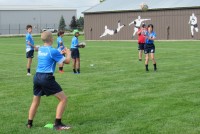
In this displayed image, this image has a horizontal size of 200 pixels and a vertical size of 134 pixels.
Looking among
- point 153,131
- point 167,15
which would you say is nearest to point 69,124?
point 153,131

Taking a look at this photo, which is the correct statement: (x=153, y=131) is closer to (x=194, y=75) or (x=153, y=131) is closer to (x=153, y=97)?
(x=153, y=97)

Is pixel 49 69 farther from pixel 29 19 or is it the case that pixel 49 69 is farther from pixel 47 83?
pixel 29 19

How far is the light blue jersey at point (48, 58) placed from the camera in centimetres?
794

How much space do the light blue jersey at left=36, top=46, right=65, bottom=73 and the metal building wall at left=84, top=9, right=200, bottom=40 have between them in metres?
38.7

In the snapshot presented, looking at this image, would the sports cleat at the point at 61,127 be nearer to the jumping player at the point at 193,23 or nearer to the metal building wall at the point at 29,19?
the jumping player at the point at 193,23

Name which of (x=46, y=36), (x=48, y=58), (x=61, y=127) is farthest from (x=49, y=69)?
(x=61, y=127)

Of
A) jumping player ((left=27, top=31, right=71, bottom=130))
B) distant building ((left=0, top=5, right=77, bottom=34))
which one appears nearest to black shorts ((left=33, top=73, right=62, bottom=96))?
jumping player ((left=27, top=31, right=71, bottom=130))

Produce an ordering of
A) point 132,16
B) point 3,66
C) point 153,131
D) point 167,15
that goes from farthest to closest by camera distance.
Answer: point 132,16, point 167,15, point 3,66, point 153,131

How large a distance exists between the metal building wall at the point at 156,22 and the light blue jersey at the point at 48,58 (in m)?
38.7

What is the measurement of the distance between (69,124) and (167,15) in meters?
39.9

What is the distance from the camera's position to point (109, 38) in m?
53.8

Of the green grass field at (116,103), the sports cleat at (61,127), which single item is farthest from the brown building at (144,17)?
the sports cleat at (61,127)

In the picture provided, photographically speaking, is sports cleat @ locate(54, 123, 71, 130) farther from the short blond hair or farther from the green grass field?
the short blond hair

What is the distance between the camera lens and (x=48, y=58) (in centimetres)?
798
